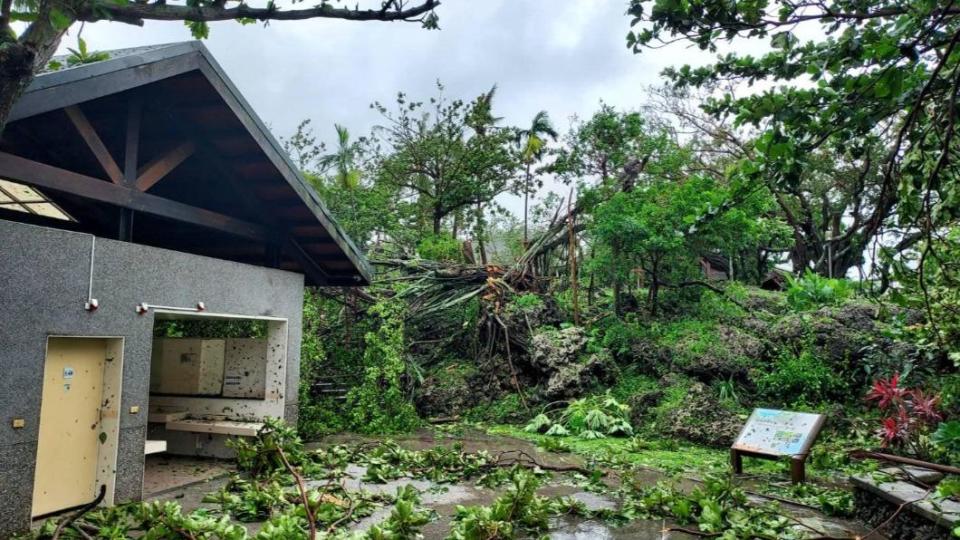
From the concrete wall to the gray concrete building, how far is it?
1 centimetres

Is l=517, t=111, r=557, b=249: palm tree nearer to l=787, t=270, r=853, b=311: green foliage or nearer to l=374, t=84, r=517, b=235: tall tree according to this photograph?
l=374, t=84, r=517, b=235: tall tree

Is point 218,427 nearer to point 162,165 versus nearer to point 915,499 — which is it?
point 162,165

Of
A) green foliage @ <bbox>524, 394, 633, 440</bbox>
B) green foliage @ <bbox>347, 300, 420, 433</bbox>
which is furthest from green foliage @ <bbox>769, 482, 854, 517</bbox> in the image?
green foliage @ <bbox>347, 300, 420, 433</bbox>

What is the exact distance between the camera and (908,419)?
8797 mm

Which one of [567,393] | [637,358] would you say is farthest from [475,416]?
[637,358]

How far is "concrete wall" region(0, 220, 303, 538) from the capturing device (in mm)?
5211

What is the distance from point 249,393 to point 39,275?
4432 millimetres

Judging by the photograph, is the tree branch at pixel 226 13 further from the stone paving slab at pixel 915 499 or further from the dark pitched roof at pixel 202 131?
the stone paving slab at pixel 915 499

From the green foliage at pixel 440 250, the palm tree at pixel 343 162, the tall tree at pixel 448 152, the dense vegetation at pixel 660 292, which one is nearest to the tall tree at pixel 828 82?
the dense vegetation at pixel 660 292

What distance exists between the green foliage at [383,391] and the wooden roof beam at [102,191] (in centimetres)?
414

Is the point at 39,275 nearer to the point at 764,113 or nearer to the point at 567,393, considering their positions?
the point at 764,113

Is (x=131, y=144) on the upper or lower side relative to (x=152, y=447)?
upper

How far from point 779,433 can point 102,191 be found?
8.47 m

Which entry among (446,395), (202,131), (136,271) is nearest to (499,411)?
(446,395)
